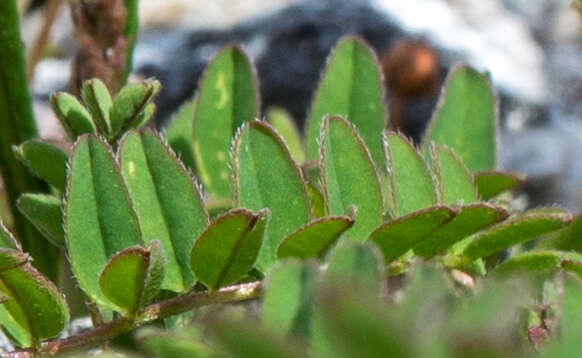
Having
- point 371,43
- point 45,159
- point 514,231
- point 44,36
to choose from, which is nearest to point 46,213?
point 45,159

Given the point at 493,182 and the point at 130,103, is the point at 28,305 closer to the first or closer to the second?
the point at 130,103

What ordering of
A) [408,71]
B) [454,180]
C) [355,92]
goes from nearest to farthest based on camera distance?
1. [454,180]
2. [355,92]
3. [408,71]

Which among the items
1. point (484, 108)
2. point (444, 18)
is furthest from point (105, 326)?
point (444, 18)

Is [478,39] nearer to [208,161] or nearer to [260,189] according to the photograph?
[208,161]

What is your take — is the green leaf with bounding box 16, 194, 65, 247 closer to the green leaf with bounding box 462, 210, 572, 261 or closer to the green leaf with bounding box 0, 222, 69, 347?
the green leaf with bounding box 0, 222, 69, 347

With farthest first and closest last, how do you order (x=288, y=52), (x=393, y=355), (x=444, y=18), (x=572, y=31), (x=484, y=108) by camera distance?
(x=572, y=31) < (x=444, y=18) < (x=288, y=52) < (x=484, y=108) < (x=393, y=355)

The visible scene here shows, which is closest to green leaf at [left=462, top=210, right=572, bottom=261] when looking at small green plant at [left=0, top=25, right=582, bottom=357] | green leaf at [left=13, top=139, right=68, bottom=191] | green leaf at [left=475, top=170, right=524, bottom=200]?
small green plant at [left=0, top=25, right=582, bottom=357]
